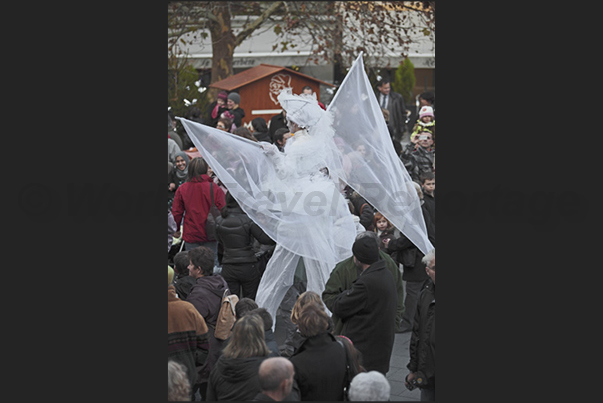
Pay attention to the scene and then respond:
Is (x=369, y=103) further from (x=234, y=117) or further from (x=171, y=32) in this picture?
(x=171, y=32)

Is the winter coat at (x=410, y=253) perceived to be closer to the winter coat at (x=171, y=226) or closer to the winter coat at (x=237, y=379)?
the winter coat at (x=171, y=226)

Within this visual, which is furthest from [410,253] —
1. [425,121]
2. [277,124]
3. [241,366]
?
[277,124]

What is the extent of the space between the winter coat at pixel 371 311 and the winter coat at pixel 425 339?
0.40 metres

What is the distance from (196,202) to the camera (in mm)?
7430

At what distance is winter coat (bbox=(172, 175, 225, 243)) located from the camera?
7426mm

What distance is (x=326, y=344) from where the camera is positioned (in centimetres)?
405

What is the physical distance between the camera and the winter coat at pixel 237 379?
147 inches

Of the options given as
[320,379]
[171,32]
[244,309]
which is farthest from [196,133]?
[171,32]

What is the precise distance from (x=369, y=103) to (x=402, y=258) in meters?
1.58

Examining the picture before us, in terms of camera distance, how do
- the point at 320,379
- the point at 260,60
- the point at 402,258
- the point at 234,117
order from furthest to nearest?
the point at 260,60 → the point at 234,117 → the point at 402,258 → the point at 320,379

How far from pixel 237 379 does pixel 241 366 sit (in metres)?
0.07

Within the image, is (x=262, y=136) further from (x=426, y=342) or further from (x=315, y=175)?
(x=426, y=342)

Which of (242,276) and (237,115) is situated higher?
(237,115)

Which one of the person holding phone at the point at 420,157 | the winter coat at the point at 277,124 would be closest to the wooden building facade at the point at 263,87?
the winter coat at the point at 277,124
